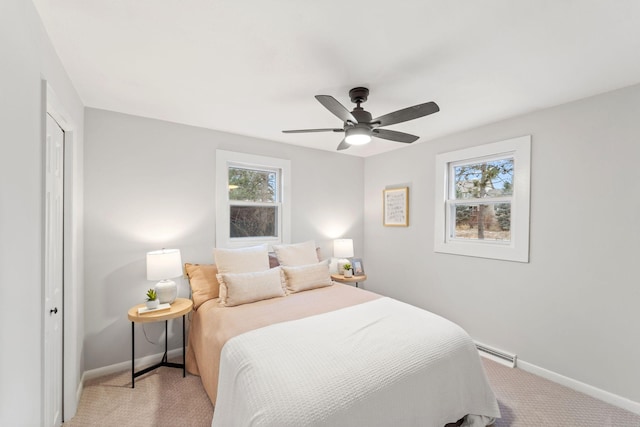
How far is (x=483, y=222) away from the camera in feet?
10.2

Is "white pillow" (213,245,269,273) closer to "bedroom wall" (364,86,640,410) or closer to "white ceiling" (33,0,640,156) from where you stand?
"white ceiling" (33,0,640,156)

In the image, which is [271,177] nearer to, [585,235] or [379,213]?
[379,213]

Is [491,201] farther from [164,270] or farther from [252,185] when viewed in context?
[164,270]

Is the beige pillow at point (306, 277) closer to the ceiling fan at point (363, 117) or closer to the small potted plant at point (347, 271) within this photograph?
the small potted plant at point (347, 271)

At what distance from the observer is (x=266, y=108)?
252 centimetres

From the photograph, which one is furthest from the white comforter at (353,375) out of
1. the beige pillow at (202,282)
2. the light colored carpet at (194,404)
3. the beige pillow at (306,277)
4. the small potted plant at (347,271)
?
the small potted plant at (347,271)

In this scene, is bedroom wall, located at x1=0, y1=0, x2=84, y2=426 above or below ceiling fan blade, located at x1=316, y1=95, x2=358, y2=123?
below

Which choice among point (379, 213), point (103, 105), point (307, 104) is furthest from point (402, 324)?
point (103, 105)

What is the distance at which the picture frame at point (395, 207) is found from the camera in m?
3.77

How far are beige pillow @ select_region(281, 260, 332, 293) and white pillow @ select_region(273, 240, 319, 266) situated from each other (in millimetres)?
98

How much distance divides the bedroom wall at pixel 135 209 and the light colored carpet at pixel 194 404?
40 centimetres

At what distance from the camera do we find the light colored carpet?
1973mm

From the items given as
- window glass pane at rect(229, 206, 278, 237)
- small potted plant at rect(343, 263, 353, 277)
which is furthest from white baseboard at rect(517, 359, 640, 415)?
window glass pane at rect(229, 206, 278, 237)

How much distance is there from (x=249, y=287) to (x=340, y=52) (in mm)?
1996
